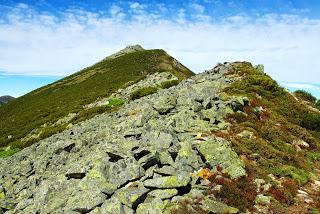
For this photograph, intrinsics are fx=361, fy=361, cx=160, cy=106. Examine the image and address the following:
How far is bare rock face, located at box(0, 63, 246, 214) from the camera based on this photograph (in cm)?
1425

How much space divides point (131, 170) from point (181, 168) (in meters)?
2.21

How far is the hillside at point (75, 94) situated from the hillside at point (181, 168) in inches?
826

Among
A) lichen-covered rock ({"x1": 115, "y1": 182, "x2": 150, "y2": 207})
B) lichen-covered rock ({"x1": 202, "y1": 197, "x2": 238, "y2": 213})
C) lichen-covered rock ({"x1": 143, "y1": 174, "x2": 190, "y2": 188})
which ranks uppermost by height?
lichen-covered rock ({"x1": 143, "y1": 174, "x2": 190, "y2": 188})

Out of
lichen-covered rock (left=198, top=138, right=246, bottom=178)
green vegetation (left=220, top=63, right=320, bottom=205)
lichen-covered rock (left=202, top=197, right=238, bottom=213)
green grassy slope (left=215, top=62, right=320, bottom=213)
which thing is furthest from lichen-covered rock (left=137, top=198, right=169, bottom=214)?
green vegetation (left=220, top=63, right=320, bottom=205)

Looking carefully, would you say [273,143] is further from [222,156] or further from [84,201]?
[84,201]

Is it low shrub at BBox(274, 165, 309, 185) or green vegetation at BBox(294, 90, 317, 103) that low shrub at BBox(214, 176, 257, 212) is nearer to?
low shrub at BBox(274, 165, 309, 185)

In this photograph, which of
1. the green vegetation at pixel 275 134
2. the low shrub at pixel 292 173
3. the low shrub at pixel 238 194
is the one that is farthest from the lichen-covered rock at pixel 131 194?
the low shrub at pixel 292 173

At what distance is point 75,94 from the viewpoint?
7462cm

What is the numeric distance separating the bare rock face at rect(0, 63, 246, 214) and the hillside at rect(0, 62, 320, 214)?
0.04 metres

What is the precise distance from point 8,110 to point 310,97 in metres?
68.5

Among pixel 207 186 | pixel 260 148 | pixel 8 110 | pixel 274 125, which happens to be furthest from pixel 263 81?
pixel 8 110

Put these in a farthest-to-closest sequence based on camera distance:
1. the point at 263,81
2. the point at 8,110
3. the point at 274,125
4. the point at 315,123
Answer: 1. the point at 8,110
2. the point at 263,81
3. the point at 315,123
4. the point at 274,125

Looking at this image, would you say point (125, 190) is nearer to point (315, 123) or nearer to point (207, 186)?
point (207, 186)

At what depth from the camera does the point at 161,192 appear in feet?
47.7
